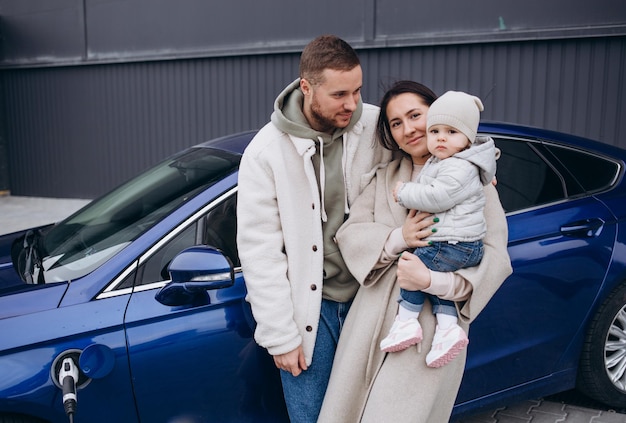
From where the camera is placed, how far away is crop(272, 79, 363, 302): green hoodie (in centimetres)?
229

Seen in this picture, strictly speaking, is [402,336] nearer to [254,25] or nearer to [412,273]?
[412,273]

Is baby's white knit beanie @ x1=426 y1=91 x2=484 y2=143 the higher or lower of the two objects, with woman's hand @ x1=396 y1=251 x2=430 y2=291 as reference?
higher

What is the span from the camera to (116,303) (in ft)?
7.63

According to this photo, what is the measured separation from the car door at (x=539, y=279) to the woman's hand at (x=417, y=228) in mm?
790

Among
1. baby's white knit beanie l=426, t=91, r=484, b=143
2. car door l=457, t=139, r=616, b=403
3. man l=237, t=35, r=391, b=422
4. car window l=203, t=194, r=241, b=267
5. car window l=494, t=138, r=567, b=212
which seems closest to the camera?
baby's white knit beanie l=426, t=91, r=484, b=143

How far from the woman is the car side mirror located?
1.40 feet

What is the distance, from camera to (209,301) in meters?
2.39

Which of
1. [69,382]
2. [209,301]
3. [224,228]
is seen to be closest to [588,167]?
[224,228]

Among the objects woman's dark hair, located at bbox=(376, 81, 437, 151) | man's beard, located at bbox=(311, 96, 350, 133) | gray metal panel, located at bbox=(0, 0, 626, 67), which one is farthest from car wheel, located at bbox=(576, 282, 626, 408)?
gray metal panel, located at bbox=(0, 0, 626, 67)

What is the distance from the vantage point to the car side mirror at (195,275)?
225cm

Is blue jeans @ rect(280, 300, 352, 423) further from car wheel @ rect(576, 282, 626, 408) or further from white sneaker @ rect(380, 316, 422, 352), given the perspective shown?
car wheel @ rect(576, 282, 626, 408)

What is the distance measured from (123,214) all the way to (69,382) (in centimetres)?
94

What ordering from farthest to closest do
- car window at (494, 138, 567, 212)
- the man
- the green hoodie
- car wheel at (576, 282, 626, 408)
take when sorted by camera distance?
1. car wheel at (576, 282, 626, 408)
2. car window at (494, 138, 567, 212)
3. the green hoodie
4. the man

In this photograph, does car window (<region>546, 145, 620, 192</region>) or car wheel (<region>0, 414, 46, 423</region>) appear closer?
car wheel (<region>0, 414, 46, 423</region>)
